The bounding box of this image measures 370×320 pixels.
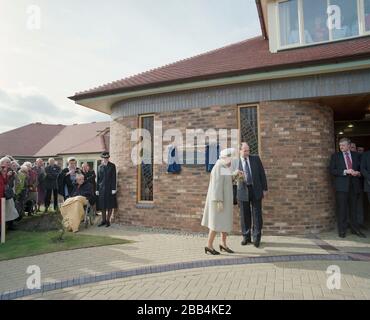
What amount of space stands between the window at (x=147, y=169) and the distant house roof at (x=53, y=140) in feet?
54.2

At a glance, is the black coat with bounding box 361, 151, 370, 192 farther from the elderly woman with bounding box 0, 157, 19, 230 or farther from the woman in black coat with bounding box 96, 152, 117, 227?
the elderly woman with bounding box 0, 157, 19, 230

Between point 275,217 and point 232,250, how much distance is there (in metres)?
1.75

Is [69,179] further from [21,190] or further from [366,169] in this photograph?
[366,169]

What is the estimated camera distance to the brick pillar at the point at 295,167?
6.86m

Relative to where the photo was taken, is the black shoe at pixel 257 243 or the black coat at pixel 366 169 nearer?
the black shoe at pixel 257 243

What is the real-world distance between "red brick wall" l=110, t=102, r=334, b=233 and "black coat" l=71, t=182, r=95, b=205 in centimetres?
229

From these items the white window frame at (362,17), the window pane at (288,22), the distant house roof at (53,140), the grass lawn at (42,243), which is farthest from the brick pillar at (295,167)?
the distant house roof at (53,140)

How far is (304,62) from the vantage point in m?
6.39

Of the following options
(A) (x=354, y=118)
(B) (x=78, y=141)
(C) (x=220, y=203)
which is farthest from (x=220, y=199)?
(B) (x=78, y=141)

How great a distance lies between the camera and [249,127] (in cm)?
735

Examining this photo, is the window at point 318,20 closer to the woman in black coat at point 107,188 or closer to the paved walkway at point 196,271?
the paved walkway at point 196,271

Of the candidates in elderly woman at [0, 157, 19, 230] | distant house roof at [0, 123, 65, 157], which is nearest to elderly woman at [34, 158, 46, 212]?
elderly woman at [0, 157, 19, 230]
